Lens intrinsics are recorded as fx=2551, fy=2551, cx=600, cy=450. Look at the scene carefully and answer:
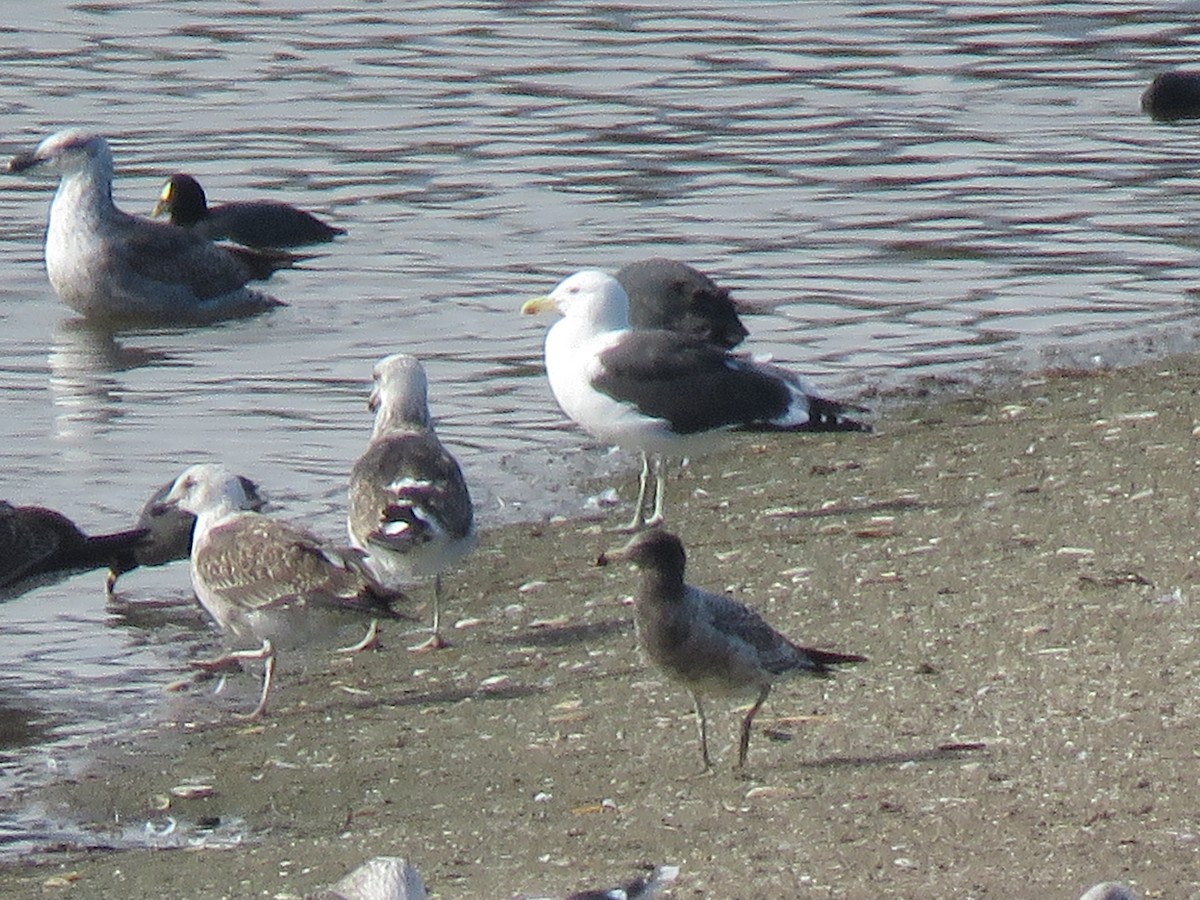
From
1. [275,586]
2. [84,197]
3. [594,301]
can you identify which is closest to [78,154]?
[84,197]

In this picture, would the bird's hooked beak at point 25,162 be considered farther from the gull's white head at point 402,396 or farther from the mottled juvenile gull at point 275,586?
the mottled juvenile gull at point 275,586

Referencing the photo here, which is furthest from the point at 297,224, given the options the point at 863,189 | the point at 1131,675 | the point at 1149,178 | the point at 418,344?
the point at 1131,675

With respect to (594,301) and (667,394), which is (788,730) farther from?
(594,301)

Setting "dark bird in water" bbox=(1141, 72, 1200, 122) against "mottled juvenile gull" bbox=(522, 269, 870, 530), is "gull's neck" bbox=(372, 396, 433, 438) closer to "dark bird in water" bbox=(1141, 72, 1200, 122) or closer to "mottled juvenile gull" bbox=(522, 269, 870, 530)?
"mottled juvenile gull" bbox=(522, 269, 870, 530)

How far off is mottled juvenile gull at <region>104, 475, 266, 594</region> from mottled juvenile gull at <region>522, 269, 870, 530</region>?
1493 mm

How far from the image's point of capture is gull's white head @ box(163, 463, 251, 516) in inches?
392

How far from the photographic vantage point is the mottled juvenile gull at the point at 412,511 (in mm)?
9656

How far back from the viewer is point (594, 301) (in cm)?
1171

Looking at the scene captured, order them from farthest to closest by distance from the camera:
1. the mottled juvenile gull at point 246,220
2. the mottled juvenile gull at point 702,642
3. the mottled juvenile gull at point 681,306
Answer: the mottled juvenile gull at point 246,220
the mottled juvenile gull at point 681,306
the mottled juvenile gull at point 702,642

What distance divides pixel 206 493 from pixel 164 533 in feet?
5.21

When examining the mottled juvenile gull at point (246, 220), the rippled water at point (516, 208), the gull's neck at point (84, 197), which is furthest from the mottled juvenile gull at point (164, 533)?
the mottled juvenile gull at point (246, 220)

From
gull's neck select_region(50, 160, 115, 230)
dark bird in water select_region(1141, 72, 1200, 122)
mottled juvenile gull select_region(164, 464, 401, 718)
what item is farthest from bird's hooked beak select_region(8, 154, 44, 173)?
dark bird in water select_region(1141, 72, 1200, 122)

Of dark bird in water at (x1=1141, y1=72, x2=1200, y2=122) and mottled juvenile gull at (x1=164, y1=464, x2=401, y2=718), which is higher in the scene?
mottled juvenile gull at (x1=164, y1=464, x2=401, y2=718)

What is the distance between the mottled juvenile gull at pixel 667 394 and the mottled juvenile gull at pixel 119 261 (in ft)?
22.6
